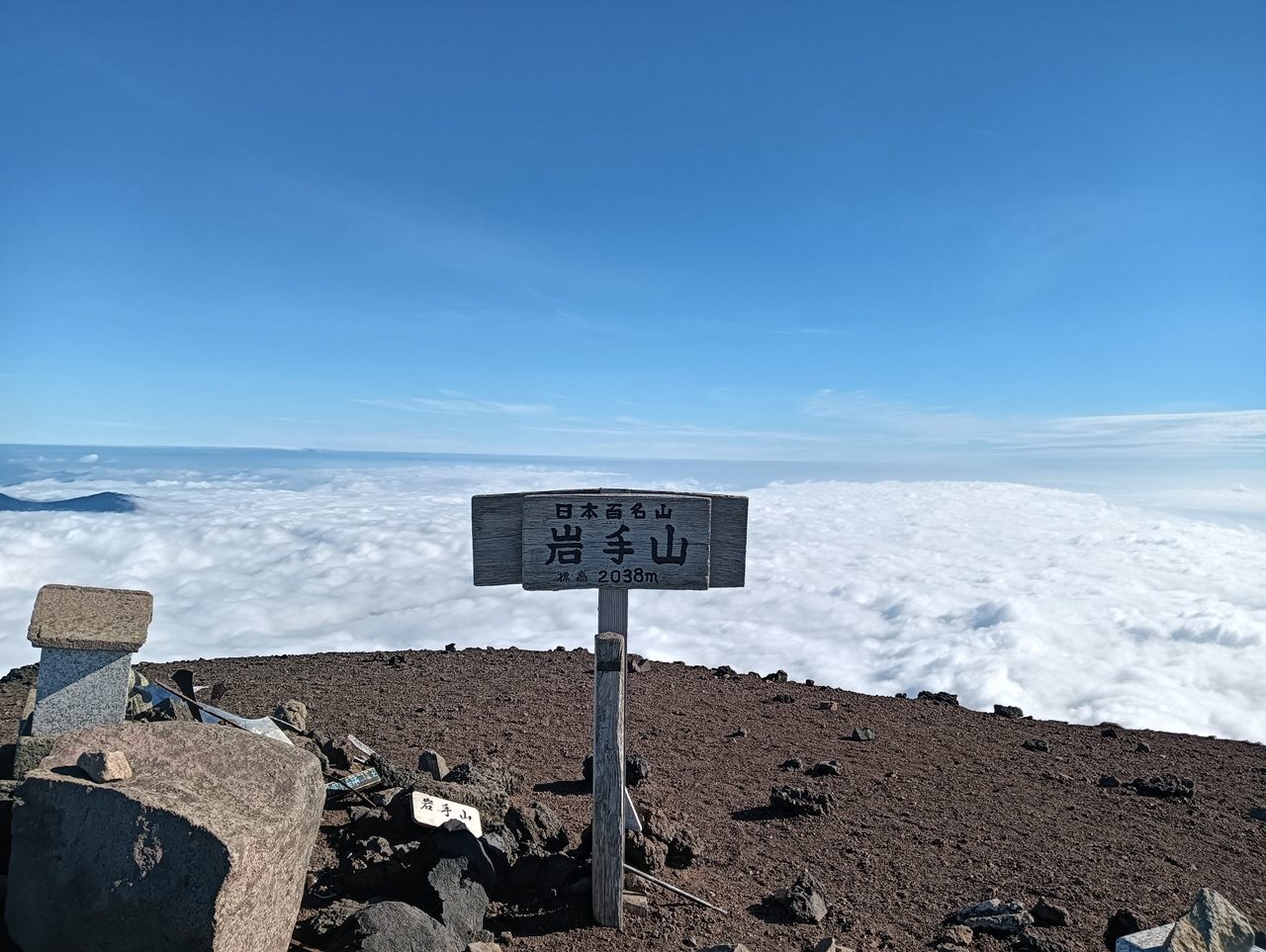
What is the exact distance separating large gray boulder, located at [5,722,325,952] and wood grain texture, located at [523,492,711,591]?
1629mm

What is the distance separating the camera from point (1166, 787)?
689cm

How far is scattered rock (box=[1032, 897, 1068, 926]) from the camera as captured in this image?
14.8 ft

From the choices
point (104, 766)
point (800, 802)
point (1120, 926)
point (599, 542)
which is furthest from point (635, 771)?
point (104, 766)

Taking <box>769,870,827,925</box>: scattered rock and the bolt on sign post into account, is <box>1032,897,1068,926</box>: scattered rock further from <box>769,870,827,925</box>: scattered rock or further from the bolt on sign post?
the bolt on sign post

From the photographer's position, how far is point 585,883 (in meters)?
4.35

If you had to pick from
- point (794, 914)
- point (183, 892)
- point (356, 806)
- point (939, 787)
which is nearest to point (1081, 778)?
point (939, 787)

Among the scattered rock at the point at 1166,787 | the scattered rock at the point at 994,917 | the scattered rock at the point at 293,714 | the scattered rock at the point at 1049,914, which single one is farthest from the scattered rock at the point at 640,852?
the scattered rock at the point at 1166,787

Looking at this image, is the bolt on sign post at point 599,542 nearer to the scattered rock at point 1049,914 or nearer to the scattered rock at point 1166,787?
the scattered rock at point 1049,914

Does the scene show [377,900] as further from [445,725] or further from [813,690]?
[813,690]

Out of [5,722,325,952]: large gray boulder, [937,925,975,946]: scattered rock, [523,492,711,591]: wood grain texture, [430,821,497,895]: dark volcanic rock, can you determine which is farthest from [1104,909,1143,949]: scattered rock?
[5,722,325,952]: large gray boulder

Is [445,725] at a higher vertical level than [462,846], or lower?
lower

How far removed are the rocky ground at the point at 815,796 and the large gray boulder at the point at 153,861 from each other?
0.66 m

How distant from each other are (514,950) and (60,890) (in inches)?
76.0

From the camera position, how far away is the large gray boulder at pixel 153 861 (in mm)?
3107
